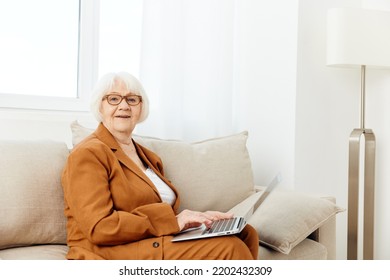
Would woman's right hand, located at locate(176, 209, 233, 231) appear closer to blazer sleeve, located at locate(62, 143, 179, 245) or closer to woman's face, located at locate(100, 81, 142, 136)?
blazer sleeve, located at locate(62, 143, 179, 245)

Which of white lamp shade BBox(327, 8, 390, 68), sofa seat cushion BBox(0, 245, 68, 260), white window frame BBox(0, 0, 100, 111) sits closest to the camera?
sofa seat cushion BBox(0, 245, 68, 260)

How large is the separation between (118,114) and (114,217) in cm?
48

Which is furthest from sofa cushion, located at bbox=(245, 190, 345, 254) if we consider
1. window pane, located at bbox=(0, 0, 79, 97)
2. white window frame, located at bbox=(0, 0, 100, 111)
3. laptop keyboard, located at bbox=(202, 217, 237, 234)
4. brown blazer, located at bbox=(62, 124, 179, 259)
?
window pane, located at bbox=(0, 0, 79, 97)

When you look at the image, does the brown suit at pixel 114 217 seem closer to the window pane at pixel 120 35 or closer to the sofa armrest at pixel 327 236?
the sofa armrest at pixel 327 236

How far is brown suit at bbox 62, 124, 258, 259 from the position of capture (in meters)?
1.88

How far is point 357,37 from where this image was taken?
2861 millimetres

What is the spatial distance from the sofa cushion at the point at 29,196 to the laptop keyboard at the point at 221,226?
581 mm

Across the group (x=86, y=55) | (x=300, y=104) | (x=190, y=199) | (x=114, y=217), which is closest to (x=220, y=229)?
(x=114, y=217)

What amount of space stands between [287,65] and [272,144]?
0.44m

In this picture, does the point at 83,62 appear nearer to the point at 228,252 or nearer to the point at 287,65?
the point at 287,65

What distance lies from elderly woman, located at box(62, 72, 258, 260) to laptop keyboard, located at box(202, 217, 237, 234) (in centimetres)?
2

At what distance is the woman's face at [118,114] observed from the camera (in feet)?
7.28

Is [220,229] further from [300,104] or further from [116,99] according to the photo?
[300,104]
